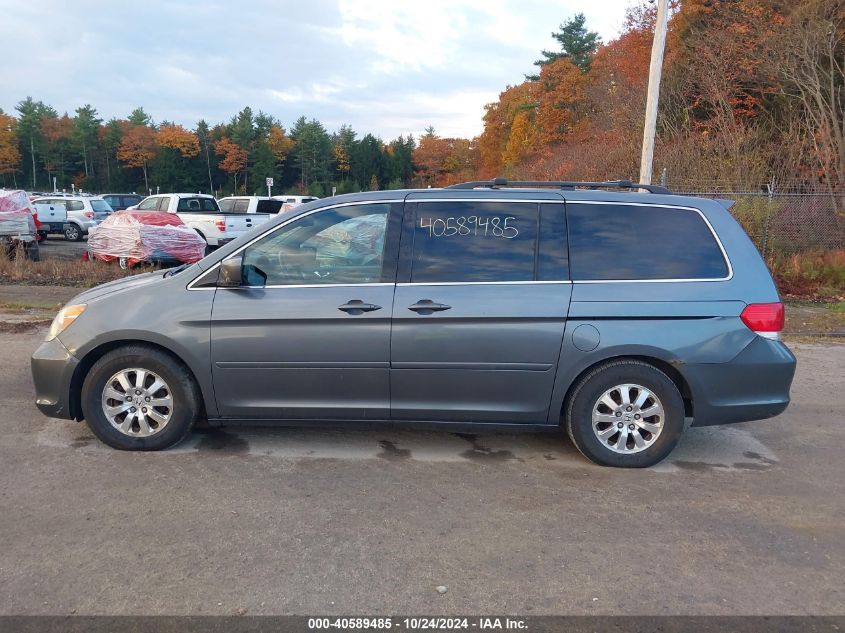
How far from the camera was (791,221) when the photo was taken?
13.9 meters

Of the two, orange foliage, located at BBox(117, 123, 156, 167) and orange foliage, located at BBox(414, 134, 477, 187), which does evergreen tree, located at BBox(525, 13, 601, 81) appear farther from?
orange foliage, located at BBox(117, 123, 156, 167)

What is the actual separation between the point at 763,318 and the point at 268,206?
1962 centimetres

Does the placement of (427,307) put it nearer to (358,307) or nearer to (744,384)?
(358,307)

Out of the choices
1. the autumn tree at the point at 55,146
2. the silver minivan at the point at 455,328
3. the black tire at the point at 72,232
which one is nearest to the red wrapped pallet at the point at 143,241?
the black tire at the point at 72,232

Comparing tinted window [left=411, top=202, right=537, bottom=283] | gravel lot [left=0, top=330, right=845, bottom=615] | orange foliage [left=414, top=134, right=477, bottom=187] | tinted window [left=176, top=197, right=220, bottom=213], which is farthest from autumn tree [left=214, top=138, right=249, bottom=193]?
tinted window [left=411, top=202, right=537, bottom=283]

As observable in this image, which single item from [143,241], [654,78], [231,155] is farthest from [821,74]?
[231,155]

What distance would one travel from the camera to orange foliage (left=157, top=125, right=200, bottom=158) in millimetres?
81000

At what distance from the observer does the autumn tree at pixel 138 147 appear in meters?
81.9

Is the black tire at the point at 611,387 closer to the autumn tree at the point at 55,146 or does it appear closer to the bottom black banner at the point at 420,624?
the bottom black banner at the point at 420,624

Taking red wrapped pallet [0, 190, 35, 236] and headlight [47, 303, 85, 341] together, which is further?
red wrapped pallet [0, 190, 35, 236]

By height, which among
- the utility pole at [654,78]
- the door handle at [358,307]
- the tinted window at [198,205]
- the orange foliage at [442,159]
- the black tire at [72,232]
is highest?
the orange foliage at [442,159]

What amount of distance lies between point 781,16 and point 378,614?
2124 cm

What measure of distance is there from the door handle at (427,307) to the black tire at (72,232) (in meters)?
24.2

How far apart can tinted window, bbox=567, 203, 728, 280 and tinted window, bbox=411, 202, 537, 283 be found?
33 cm
